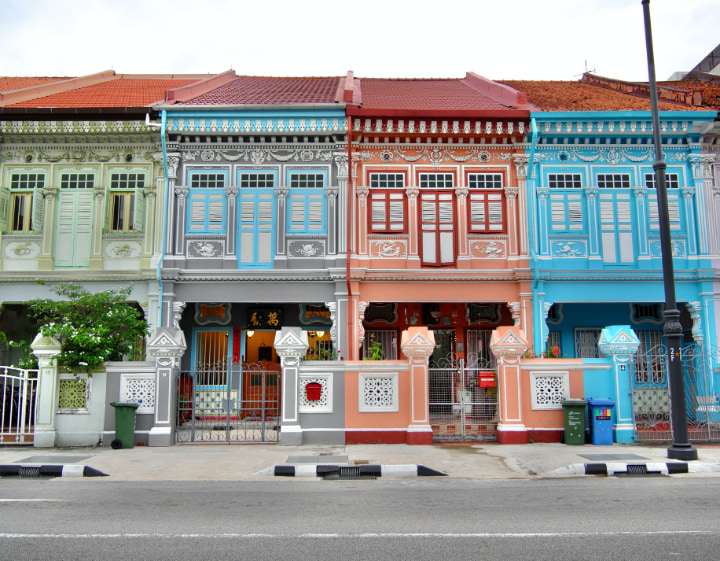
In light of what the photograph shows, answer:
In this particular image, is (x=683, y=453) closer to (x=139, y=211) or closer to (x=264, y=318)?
(x=264, y=318)

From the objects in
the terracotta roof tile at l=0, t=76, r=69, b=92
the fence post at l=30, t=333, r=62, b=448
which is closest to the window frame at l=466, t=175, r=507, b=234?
the fence post at l=30, t=333, r=62, b=448

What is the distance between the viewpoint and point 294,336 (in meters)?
13.4

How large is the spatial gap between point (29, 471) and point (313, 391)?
→ 5286 millimetres

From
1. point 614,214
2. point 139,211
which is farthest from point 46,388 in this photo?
point 614,214

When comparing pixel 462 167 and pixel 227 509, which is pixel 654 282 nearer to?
pixel 462 167

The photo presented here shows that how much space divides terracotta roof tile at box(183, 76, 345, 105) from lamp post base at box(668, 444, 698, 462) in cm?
1189

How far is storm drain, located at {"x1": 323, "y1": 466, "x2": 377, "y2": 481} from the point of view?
10195 mm

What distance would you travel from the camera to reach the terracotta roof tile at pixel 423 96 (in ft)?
58.6

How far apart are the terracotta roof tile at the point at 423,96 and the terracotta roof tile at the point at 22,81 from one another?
34.8 ft

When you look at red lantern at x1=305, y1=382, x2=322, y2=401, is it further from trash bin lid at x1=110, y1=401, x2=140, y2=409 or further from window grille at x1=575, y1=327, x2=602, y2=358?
Answer: window grille at x1=575, y1=327, x2=602, y2=358

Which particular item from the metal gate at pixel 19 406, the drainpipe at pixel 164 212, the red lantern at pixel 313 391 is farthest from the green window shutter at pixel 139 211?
the red lantern at pixel 313 391

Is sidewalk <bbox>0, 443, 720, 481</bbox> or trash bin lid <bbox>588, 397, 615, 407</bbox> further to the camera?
trash bin lid <bbox>588, 397, 615, 407</bbox>

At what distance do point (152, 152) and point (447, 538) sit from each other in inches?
566

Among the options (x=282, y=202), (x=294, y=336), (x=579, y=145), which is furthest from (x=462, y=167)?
(x=294, y=336)
